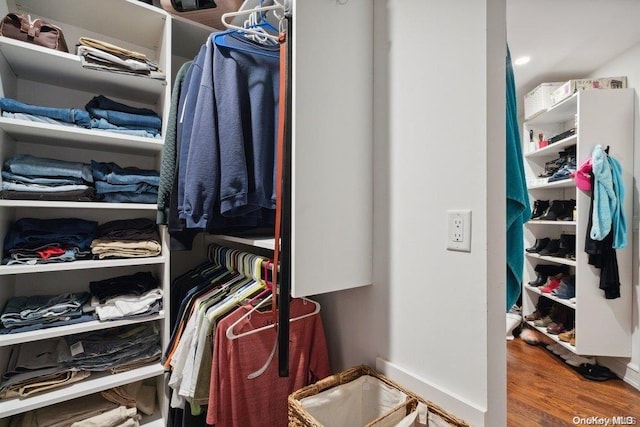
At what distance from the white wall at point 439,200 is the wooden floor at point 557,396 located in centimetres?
147

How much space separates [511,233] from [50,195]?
64.6 inches

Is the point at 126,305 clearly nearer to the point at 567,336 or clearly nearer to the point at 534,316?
the point at 567,336

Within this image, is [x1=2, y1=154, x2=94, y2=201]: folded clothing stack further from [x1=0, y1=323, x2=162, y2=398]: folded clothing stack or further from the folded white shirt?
[x1=0, y1=323, x2=162, y2=398]: folded clothing stack

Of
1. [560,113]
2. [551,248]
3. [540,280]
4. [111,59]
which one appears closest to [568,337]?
[540,280]

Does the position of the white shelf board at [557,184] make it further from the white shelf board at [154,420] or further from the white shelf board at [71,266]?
the white shelf board at [154,420]

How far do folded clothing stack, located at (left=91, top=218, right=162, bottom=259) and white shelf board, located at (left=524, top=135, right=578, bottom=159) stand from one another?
3190 millimetres

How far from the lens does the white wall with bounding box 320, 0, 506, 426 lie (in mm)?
710

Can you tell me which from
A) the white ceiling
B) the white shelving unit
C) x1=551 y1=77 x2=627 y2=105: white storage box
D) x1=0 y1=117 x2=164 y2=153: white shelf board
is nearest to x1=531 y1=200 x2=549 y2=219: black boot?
x1=551 y1=77 x2=627 y2=105: white storage box

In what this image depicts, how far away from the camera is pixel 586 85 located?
242 centimetres

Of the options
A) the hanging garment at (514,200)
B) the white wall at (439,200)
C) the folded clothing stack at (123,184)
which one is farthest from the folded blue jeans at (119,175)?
the hanging garment at (514,200)

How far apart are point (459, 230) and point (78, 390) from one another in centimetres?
148

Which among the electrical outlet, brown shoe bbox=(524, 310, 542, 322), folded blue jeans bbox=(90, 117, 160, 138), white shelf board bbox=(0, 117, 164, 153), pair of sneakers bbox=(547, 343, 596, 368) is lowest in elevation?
pair of sneakers bbox=(547, 343, 596, 368)

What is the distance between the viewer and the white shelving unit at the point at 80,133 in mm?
1073

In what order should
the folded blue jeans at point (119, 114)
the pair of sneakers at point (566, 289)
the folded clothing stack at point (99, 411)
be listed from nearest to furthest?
the folded clothing stack at point (99, 411) < the folded blue jeans at point (119, 114) < the pair of sneakers at point (566, 289)
